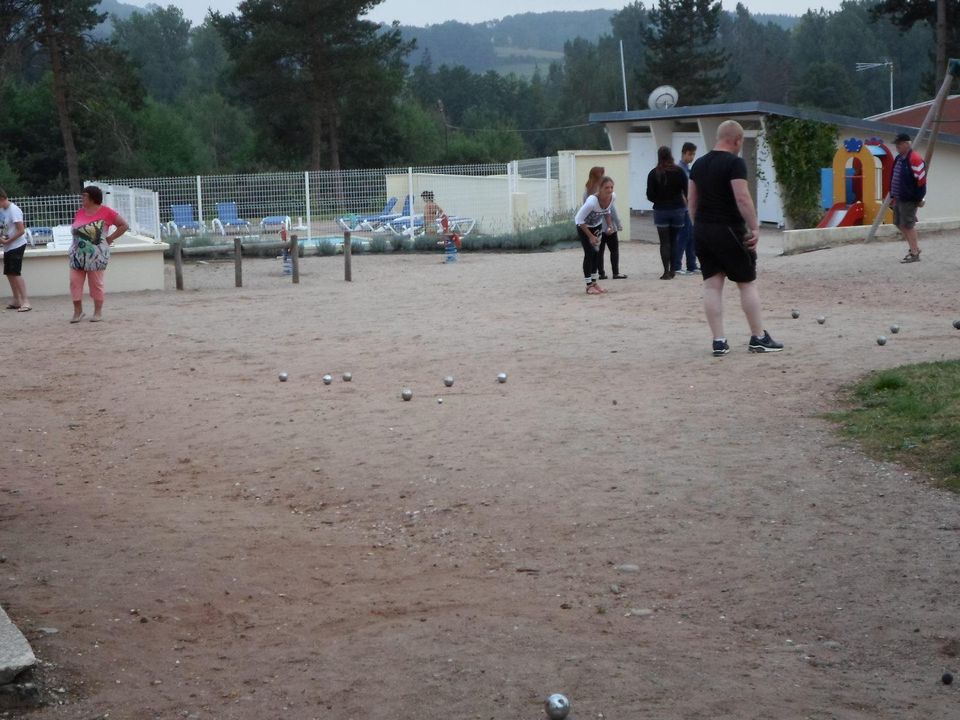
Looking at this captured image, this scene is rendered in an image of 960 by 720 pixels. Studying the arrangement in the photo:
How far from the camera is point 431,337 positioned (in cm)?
1273

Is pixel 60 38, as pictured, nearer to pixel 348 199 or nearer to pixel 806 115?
pixel 348 199

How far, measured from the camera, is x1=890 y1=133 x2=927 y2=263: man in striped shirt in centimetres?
1678

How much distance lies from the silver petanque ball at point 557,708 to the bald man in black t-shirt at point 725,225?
6.53 meters

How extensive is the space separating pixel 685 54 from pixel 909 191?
54.5 metres

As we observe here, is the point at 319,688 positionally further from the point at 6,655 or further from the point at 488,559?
the point at 488,559

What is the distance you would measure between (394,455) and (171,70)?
128 m

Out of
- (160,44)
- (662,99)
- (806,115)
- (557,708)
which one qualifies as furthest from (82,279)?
(160,44)

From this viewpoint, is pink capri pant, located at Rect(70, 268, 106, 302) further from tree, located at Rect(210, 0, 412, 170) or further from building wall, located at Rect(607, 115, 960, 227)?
tree, located at Rect(210, 0, 412, 170)

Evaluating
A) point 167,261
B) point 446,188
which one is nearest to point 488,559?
point 167,261

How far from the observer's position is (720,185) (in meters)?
10.1

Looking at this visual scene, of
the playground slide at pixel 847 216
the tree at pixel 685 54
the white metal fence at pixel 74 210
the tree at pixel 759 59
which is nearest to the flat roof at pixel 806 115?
the playground slide at pixel 847 216

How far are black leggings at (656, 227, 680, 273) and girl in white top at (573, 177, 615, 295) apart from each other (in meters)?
1.03

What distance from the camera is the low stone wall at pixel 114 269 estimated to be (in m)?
18.7

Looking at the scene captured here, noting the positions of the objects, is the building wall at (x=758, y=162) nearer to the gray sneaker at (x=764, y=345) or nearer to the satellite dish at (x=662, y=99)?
the satellite dish at (x=662, y=99)
